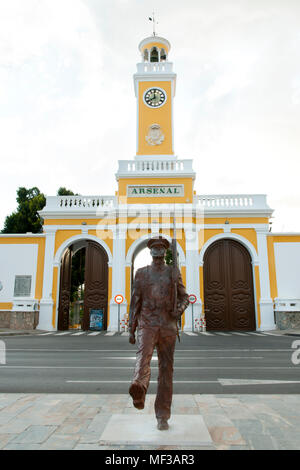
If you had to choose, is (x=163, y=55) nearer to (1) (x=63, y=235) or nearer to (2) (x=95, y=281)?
(1) (x=63, y=235)

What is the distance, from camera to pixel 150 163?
2156 centimetres

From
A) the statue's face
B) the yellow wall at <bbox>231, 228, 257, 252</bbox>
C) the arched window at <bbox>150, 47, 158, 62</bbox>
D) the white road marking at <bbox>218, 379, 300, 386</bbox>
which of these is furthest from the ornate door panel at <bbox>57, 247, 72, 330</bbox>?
the statue's face

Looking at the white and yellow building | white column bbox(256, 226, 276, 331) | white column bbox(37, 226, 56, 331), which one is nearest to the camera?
white column bbox(256, 226, 276, 331)

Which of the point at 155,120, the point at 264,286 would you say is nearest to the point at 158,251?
the point at 264,286

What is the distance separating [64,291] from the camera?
21.0 m

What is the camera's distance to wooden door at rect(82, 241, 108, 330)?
20094 mm

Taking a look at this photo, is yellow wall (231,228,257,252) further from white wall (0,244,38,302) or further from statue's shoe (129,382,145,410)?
statue's shoe (129,382,145,410)

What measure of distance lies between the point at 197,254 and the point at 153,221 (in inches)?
122

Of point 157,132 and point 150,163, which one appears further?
point 157,132

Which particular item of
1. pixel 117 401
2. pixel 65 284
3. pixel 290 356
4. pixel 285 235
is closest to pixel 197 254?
pixel 285 235

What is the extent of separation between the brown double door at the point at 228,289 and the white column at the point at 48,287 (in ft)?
28.4

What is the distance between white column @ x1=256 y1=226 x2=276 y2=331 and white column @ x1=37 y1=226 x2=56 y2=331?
1152cm

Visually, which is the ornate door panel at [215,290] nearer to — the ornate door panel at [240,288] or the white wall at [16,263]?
the ornate door panel at [240,288]
